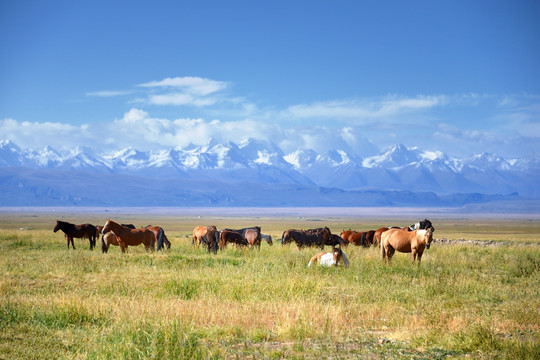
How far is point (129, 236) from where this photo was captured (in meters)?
23.2

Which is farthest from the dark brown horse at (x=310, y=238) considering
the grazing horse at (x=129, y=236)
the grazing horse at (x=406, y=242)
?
the grazing horse at (x=129, y=236)

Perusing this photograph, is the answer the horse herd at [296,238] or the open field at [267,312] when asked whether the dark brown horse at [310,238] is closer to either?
the horse herd at [296,238]

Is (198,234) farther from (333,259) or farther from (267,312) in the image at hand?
(267,312)

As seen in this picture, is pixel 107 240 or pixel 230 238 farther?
pixel 230 238

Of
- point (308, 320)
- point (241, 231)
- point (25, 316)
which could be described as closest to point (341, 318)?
point (308, 320)

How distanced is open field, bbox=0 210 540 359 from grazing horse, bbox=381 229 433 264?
1146mm

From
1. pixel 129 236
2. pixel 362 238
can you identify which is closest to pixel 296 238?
pixel 362 238

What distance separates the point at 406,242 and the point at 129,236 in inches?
455

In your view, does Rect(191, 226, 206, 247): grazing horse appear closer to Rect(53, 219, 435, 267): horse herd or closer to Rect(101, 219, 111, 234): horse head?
Rect(53, 219, 435, 267): horse herd

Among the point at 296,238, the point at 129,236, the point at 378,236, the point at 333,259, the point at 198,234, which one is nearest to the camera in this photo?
the point at 333,259

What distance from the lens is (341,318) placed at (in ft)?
33.9

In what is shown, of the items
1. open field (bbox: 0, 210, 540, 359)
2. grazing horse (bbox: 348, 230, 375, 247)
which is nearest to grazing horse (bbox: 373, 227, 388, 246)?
grazing horse (bbox: 348, 230, 375, 247)

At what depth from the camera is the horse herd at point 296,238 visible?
61.6ft

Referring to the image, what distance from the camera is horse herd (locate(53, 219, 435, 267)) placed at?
61.6 feet
